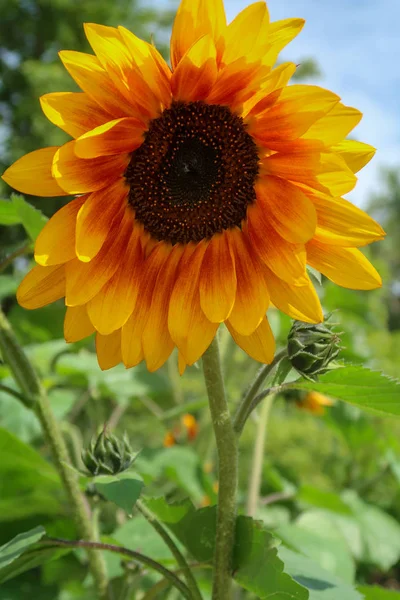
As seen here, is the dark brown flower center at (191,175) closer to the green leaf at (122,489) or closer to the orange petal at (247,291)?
the orange petal at (247,291)

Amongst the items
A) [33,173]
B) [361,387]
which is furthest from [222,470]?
[33,173]

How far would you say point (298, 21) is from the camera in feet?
2.35

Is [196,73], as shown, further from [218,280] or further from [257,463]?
[257,463]

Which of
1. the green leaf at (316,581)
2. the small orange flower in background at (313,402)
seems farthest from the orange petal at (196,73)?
the small orange flower in background at (313,402)

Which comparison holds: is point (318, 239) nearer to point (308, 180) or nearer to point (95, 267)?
point (308, 180)

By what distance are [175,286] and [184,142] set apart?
9.2 inches

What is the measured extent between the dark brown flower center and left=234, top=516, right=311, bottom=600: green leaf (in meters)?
0.42

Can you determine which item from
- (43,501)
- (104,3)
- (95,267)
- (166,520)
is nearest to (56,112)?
(95,267)

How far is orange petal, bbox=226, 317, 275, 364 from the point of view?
0.80 m

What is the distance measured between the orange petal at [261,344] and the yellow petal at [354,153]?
202mm

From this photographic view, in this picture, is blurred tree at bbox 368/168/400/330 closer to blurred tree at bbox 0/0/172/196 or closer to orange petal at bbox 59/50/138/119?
blurred tree at bbox 0/0/172/196

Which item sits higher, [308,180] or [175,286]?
[308,180]

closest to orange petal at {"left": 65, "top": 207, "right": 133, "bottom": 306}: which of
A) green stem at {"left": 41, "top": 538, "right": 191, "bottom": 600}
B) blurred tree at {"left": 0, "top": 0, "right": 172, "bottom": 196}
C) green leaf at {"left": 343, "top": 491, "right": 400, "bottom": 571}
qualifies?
green stem at {"left": 41, "top": 538, "right": 191, "bottom": 600}

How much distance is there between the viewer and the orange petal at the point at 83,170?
0.77m
